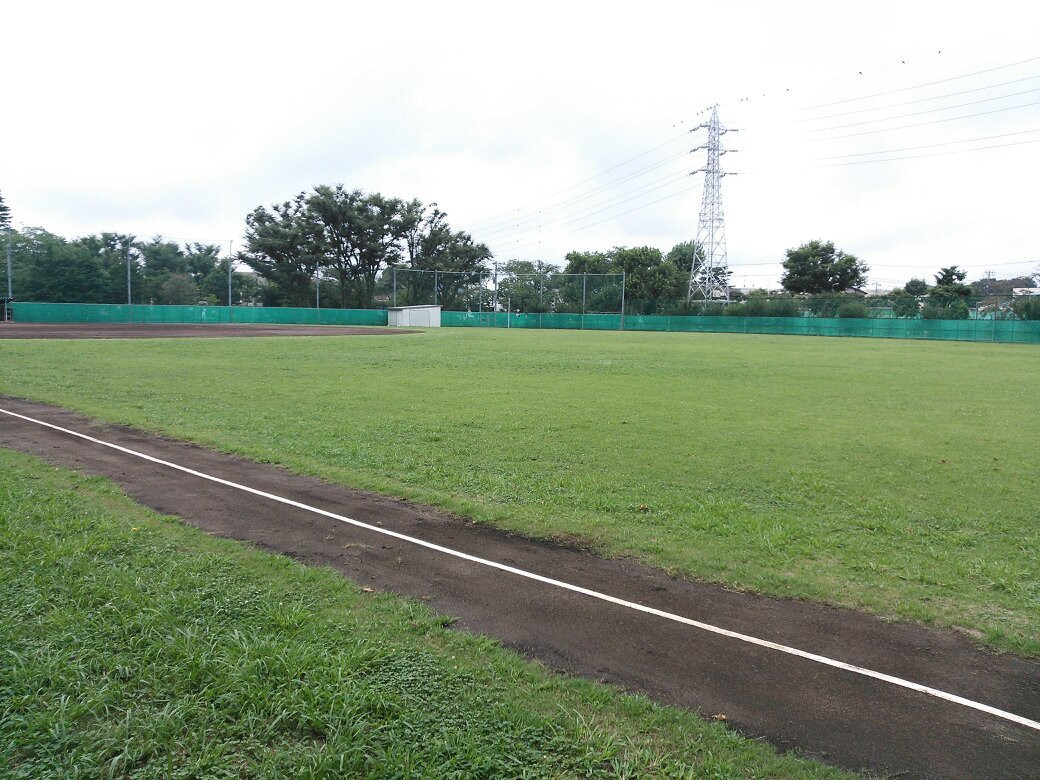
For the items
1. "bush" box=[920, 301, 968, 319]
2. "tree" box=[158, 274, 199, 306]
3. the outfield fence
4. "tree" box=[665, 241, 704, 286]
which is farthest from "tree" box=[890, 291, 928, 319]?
"tree" box=[158, 274, 199, 306]

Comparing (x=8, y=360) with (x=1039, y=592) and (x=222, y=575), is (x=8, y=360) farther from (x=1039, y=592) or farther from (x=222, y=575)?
Answer: (x=1039, y=592)

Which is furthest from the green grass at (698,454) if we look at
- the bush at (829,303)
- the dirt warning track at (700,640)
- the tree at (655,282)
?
the tree at (655,282)

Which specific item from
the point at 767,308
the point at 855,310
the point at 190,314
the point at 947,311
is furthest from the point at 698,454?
the point at 190,314

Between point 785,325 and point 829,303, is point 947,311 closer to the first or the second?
point 829,303

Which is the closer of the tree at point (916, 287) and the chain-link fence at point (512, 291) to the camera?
the chain-link fence at point (512, 291)

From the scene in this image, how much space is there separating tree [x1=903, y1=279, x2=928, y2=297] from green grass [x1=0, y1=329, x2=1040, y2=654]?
69851mm

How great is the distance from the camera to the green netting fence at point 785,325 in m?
48.9

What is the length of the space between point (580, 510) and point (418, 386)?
10.4 meters

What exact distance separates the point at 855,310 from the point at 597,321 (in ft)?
74.9

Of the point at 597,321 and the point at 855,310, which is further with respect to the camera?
the point at 597,321

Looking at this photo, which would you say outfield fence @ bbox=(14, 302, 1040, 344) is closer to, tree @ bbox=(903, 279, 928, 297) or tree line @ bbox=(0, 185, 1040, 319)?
tree line @ bbox=(0, 185, 1040, 319)

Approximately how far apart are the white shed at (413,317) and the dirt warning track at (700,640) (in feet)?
189

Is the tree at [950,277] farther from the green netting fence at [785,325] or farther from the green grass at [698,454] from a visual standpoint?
the green grass at [698,454]

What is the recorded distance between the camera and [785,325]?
60.8 metres
